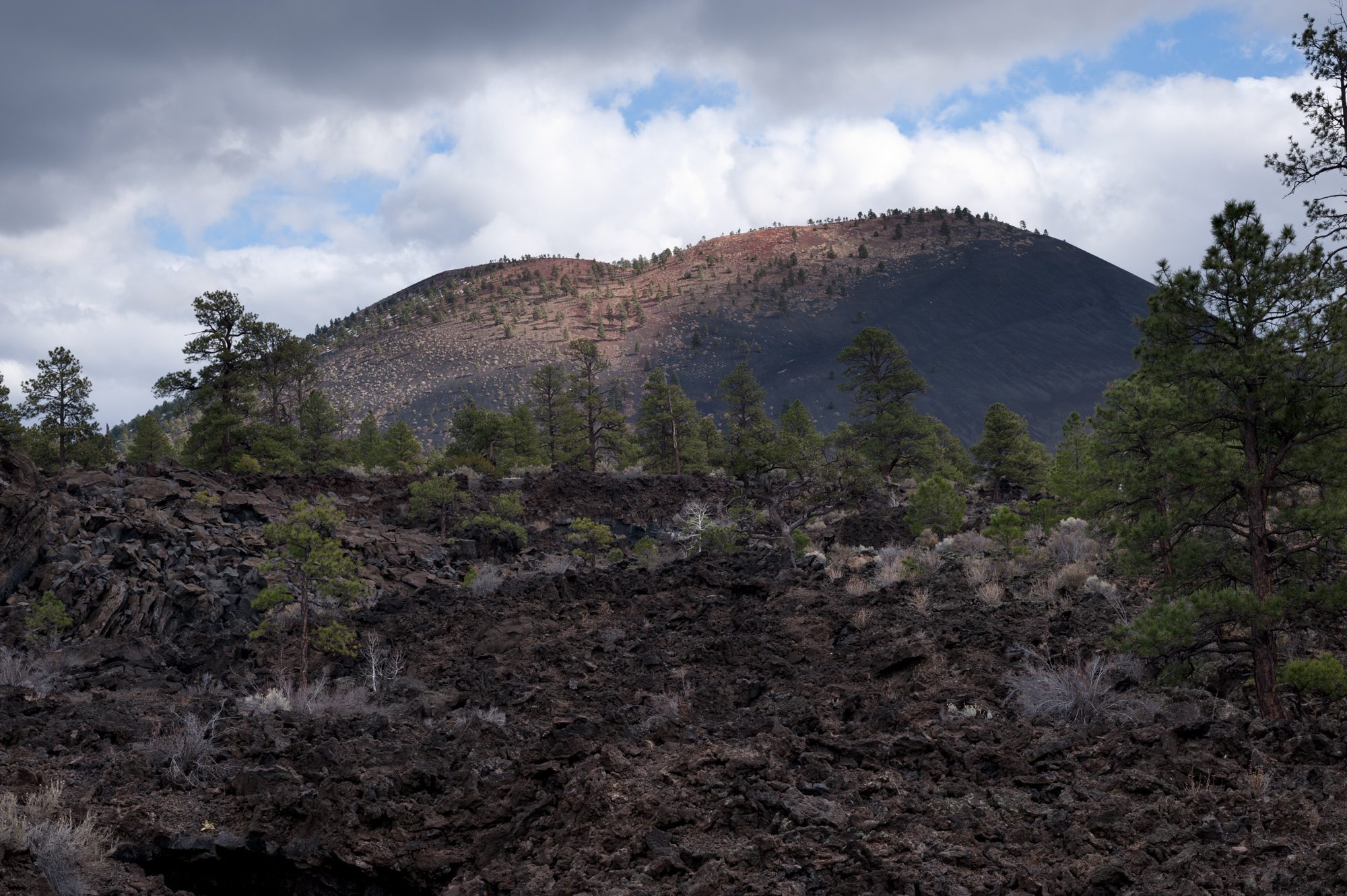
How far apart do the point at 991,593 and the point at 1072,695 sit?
6.09 m

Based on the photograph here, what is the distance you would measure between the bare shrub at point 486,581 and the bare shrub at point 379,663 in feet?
11.6

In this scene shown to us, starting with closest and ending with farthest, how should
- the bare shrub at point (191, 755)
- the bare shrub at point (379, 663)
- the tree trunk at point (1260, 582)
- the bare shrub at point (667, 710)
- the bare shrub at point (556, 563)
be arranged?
the tree trunk at point (1260, 582) → the bare shrub at point (191, 755) → the bare shrub at point (667, 710) → the bare shrub at point (379, 663) → the bare shrub at point (556, 563)

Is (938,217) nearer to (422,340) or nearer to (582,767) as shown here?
(422,340)

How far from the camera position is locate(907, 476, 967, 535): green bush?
2522 cm

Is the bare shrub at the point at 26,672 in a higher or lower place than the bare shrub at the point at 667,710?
higher

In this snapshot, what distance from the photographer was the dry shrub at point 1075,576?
50.5ft

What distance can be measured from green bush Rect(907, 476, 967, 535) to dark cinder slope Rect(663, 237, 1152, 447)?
279 feet

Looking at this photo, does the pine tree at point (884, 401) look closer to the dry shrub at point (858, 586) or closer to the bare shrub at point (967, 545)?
the bare shrub at point (967, 545)

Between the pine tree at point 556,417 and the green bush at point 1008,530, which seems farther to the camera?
the pine tree at point 556,417

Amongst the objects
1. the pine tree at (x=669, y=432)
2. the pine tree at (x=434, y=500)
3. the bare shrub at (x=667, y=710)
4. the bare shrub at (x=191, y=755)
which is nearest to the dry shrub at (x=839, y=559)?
the bare shrub at (x=667, y=710)

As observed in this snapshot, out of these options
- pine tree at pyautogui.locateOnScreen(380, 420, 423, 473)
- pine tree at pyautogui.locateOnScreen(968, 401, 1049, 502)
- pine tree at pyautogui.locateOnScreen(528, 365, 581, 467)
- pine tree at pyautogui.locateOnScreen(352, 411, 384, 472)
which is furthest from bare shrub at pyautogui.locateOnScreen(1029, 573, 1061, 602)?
pine tree at pyautogui.locateOnScreen(352, 411, 384, 472)

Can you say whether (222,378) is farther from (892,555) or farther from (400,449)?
(892,555)

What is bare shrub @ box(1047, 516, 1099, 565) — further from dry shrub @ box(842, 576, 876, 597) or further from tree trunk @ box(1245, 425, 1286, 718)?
tree trunk @ box(1245, 425, 1286, 718)

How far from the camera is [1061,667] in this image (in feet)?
34.1
